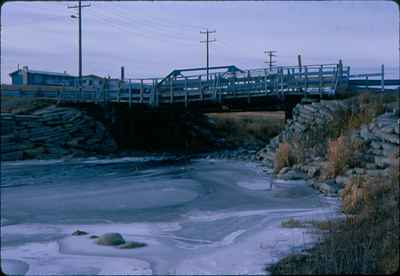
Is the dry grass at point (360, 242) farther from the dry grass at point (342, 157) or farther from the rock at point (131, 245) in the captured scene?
the dry grass at point (342, 157)

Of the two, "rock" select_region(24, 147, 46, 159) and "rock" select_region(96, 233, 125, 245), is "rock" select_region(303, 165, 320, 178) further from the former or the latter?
"rock" select_region(24, 147, 46, 159)

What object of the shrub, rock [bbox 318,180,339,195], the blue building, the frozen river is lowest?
the frozen river

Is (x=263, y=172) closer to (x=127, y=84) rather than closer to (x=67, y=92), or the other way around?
(x=127, y=84)

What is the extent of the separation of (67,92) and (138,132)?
22.0ft

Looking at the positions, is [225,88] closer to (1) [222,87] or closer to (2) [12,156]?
(1) [222,87]

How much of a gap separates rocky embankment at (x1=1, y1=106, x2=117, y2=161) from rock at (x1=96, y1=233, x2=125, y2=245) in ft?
68.9

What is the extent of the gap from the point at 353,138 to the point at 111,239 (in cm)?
931

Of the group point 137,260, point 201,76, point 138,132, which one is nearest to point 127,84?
point 138,132

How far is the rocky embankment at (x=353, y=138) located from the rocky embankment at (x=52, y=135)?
12.3 metres

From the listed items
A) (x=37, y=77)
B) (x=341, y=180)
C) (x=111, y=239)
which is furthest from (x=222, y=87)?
(x=37, y=77)

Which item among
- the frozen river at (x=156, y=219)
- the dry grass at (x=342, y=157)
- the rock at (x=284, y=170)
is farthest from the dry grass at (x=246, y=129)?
the dry grass at (x=342, y=157)

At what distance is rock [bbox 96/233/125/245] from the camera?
10.2m

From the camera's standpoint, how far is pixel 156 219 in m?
12.8

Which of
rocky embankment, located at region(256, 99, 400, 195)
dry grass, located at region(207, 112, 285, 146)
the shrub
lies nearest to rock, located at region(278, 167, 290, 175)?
rocky embankment, located at region(256, 99, 400, 195)
